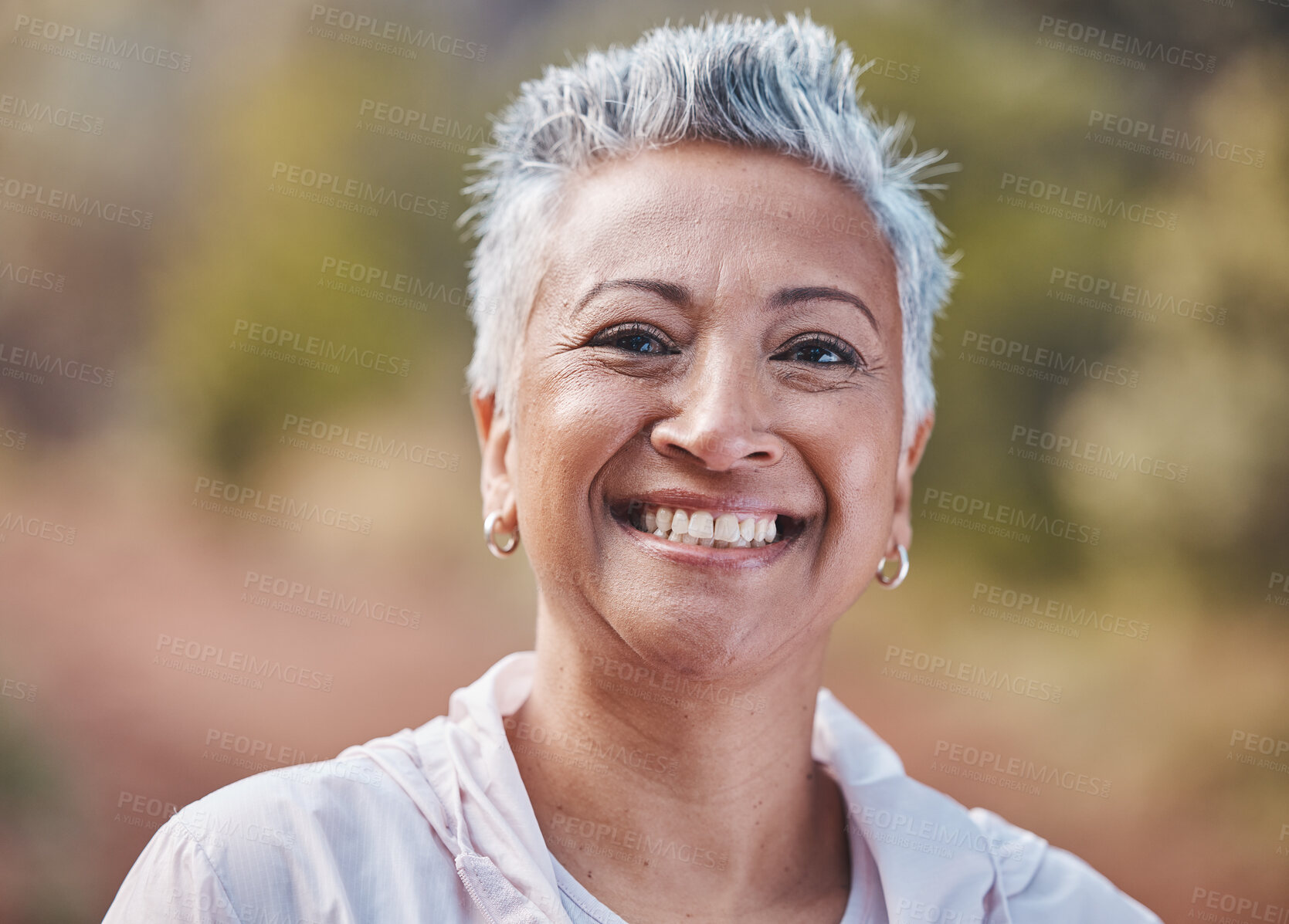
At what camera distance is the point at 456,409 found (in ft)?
13.4

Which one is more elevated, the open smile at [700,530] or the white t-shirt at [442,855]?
the open smile at [700,530]

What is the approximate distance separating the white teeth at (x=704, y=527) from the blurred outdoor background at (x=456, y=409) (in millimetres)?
2428

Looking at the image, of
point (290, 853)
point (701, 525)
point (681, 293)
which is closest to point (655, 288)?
point (681, 293)

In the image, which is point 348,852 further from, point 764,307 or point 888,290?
point 888,290

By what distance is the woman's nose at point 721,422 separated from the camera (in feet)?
3.80

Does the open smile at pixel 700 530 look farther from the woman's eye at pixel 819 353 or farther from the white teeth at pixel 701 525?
the woman's eye at pixel 819 353

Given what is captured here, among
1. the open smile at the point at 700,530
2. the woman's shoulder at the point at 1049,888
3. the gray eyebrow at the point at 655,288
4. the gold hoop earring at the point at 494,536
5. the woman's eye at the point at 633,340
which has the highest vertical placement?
the gray eyebrow at the point at 655,288

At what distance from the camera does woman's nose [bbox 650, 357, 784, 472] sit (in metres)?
1.16

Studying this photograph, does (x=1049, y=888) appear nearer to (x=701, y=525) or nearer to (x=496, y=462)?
(x=701, y=525)

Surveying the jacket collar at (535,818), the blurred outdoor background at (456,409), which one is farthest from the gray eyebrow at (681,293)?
the blurred outdoor background at (456,409)

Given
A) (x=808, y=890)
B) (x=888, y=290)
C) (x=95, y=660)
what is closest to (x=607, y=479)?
(x=888, y=290)

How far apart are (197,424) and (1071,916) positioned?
3.33 m

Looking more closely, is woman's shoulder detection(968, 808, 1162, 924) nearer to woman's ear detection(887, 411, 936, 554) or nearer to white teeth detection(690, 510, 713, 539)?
woman's ear detection(887, 411, 936, 554)

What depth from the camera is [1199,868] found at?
3.36 meters
